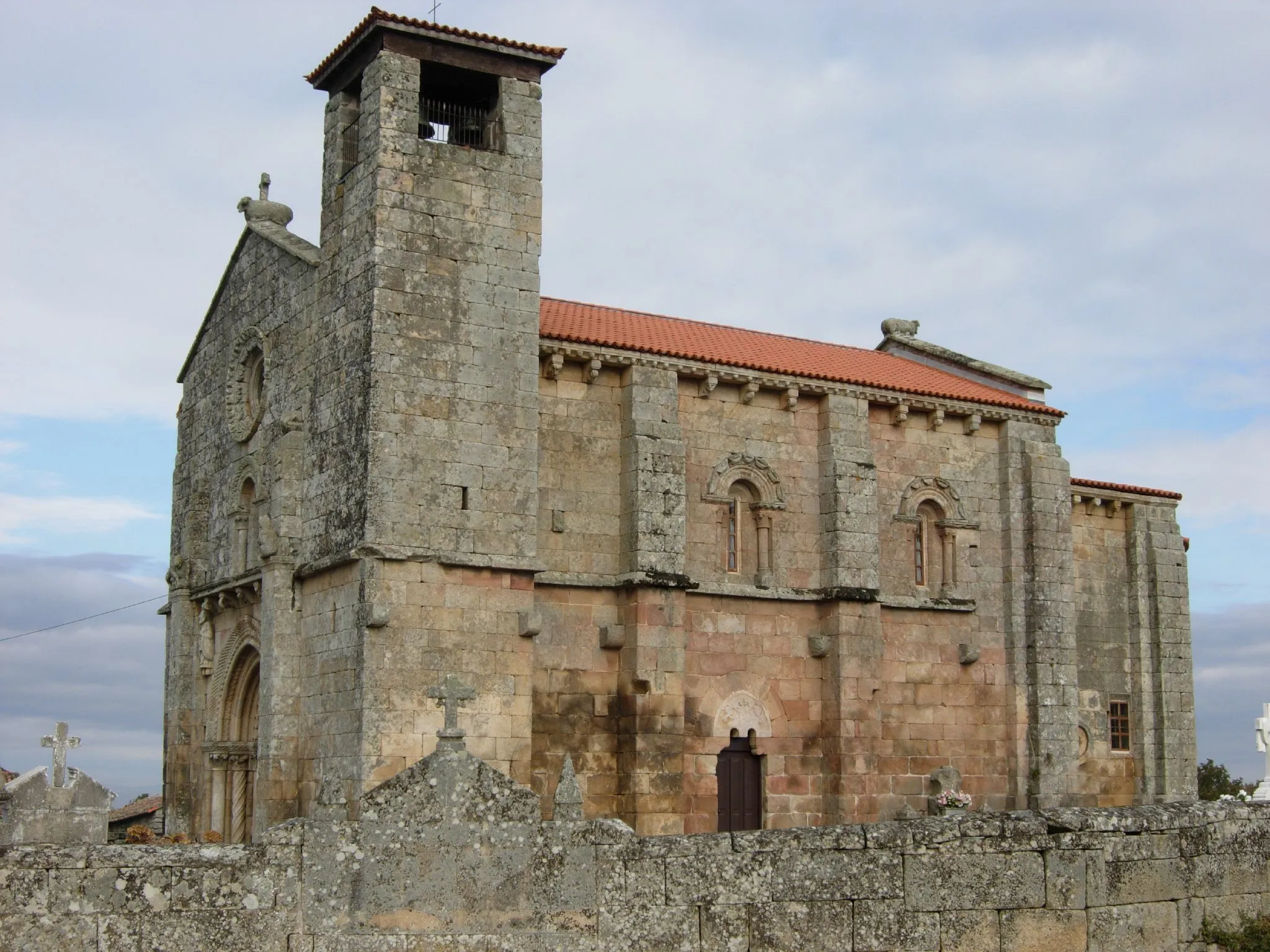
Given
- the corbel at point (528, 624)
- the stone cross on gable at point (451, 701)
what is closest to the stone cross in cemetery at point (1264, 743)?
the corbel at point (528, 624)

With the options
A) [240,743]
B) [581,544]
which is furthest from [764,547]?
[240,743]

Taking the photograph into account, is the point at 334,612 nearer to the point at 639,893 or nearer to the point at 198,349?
the point at 198,349

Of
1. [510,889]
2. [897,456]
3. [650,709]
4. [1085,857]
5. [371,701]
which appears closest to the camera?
[510,889]

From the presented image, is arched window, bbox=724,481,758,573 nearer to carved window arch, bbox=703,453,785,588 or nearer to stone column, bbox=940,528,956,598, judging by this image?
carved window arch, bbox=703,453,785,588

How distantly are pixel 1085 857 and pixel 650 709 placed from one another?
34.1 ft

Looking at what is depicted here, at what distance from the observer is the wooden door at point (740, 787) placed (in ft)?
71.9

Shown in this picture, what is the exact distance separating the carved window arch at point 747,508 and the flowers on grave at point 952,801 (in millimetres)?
4177

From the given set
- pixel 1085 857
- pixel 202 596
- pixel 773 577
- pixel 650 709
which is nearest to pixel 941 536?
pixel 773 577

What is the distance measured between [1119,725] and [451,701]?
61.6ft

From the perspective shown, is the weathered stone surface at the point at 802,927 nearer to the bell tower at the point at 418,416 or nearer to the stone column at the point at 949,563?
the bell tower at the point at 418,416

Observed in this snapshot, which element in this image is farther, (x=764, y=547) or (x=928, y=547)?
(x=928, y=547)

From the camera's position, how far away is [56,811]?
536 inches

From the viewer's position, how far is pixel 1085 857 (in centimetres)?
1068

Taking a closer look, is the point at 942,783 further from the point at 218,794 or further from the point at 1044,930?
the point at 1044,930
